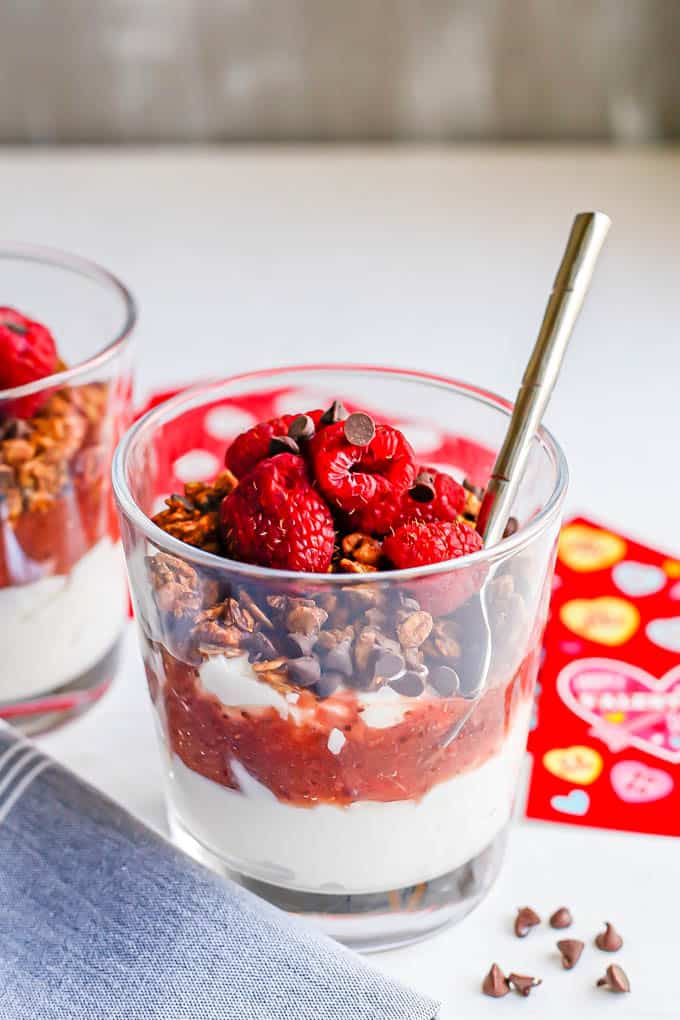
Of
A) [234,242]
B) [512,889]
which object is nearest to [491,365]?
[234,242]

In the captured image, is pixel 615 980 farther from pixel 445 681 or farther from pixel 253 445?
pixel 253 445

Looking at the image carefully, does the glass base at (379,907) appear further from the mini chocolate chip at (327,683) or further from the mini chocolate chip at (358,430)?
the mini chocolate chip at (358,430)

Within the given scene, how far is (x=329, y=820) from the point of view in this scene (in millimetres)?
707

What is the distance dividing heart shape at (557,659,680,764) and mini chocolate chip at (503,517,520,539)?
201 mm

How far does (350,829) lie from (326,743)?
0.21 ft

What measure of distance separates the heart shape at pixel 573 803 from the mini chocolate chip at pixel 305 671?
28 centimetres

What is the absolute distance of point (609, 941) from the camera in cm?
74

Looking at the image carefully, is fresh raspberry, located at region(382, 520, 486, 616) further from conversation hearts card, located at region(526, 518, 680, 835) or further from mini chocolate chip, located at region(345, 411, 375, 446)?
conversation hearts card, located at region(526, 518, 680, 835)

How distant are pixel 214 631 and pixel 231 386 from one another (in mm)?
225

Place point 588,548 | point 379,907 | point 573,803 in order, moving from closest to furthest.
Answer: point 379,907, point 573,803, point 588,548

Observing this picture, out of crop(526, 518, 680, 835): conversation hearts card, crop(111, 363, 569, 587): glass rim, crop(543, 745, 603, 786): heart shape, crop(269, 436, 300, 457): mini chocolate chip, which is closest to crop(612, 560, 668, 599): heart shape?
crop(526, 518, 680, 835): conversation hearts card

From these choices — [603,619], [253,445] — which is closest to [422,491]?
[253,445]

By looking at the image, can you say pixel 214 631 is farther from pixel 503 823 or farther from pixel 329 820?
pixel 503 823

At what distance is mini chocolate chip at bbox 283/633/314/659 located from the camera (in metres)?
0.65
